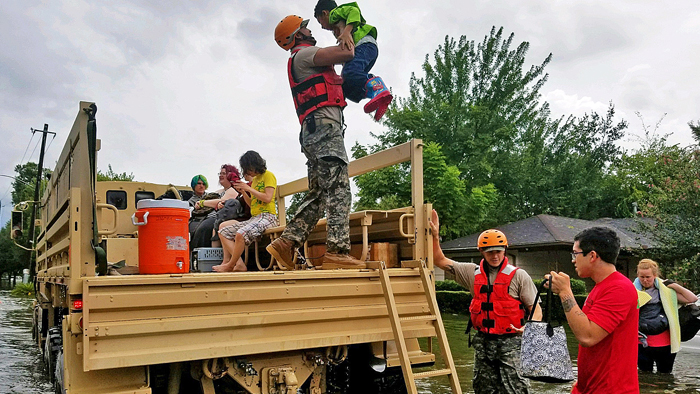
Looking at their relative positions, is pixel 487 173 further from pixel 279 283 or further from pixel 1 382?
pixel 279 283

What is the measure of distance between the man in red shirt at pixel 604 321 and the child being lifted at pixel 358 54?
1.82m

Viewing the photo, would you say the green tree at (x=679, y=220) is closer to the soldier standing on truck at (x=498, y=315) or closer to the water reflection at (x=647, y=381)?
the water reflection at (x=647, y=381)

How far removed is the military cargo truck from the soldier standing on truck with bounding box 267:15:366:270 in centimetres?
22

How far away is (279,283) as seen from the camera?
140 inches

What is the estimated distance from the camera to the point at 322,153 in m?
4.38

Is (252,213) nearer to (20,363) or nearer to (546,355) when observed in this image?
(546,355)

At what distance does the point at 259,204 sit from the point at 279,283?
183 centimetres

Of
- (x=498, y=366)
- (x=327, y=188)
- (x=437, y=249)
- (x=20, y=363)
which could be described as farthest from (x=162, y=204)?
(x=20, y=363)

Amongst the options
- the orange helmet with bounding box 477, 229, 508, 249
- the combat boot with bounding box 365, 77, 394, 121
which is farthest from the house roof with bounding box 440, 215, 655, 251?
the combat boot with bounding box 365, 77, 394, 121

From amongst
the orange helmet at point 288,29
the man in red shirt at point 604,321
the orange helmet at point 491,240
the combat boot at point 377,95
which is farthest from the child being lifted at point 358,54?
the man in red shirt at point 604,321

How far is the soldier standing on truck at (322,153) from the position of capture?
14.1 feet

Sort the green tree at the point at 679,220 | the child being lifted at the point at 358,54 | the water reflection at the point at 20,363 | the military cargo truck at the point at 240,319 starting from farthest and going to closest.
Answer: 1. the green tree at the point at 679,220
2. the water reflection at the point at 20,363
3. the child being lifted at the point at 358,54
4. the military cargo truck at the point at 240,319

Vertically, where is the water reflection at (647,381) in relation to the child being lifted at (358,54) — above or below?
below

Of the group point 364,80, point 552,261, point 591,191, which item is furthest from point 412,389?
point 591,191
